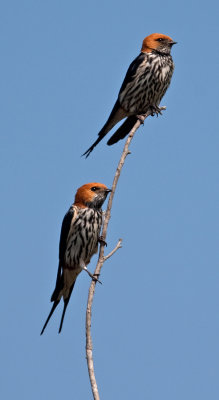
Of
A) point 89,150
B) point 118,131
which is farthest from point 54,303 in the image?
point 118,131

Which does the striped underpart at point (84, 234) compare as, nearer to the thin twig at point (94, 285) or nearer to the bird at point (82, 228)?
the bird at point (82, 228)

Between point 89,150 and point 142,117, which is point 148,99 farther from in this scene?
point 89,150

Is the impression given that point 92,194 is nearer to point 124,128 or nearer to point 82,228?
point 82,228

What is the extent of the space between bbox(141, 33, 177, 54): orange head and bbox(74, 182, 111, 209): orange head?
2736 mm

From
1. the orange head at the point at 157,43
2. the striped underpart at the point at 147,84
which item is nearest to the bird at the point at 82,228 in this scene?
the striped underpart at the point at 147,84

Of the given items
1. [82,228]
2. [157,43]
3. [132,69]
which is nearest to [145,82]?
[132,69]

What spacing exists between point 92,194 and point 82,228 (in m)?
0.41

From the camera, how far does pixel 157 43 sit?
387 inches

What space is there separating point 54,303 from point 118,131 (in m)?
2.81

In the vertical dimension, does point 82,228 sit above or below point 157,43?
below

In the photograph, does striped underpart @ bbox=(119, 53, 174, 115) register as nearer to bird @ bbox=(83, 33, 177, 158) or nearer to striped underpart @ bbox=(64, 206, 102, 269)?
bird @ bbox=(83, 33, 177, 158)

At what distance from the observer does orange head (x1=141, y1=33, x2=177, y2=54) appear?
32.2 feet

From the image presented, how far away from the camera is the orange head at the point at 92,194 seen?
798cm

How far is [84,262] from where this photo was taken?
8289 millimetres
